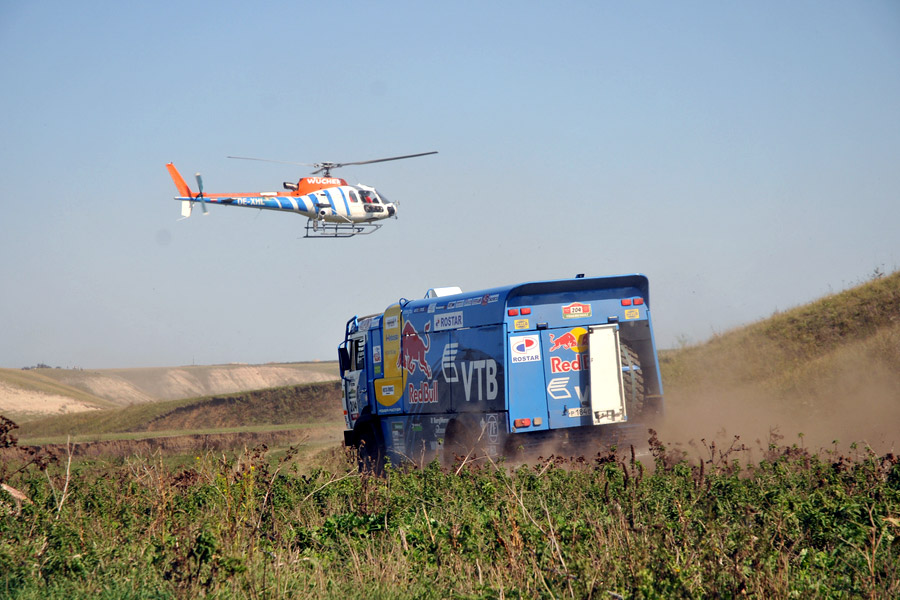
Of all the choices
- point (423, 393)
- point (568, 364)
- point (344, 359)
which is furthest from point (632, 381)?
Result: point (344, 359)

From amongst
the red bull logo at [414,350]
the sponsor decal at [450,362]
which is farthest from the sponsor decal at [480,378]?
the red bull logo at [414,350]

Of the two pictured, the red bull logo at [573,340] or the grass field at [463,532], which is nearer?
the grass field at [463,532]

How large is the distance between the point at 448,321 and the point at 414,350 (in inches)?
55.1

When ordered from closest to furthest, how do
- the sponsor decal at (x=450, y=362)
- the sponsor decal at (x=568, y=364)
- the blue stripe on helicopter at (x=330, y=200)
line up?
the sponsor decal at (x=568, y=364) → the sponsor decal at (x=450, y=362) → the blue stripe on helicopter at (x=330, y=200)

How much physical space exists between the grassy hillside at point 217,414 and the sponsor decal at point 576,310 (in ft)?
98.6

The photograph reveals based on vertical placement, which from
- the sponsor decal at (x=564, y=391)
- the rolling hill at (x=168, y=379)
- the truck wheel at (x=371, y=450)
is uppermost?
the rolling hill at (x=168, y=379)

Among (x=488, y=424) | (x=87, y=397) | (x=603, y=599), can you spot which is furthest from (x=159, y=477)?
(x=87, y=397)

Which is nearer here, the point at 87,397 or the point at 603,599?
the point at 603,599

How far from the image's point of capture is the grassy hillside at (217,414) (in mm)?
43156

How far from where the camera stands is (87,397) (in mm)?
80125

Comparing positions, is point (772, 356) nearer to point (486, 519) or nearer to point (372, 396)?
point (372, 396)

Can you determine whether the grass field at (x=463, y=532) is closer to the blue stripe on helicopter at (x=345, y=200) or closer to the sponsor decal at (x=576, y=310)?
the sponsor decal at (x=576, y=310)

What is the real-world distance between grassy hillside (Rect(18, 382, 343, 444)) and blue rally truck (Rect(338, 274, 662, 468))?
93.1 feet

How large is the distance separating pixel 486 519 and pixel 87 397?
263 ft
